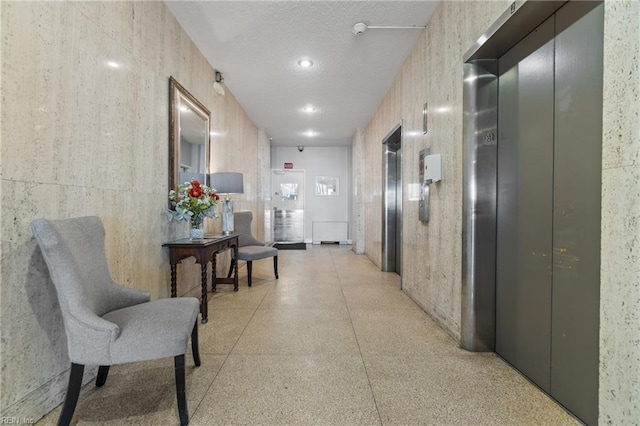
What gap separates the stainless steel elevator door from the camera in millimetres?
1364

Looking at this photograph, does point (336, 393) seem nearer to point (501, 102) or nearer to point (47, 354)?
point (47, 354)

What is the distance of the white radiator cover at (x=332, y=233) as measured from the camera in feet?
29.2

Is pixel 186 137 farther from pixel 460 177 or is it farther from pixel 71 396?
pixel 460 177

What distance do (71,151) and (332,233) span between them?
759 cm

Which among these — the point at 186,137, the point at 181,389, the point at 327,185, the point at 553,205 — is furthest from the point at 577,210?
the point at 327,185

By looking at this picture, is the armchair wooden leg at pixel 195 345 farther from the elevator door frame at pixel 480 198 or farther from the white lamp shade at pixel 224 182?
the white lamp shade at pixel 224 182

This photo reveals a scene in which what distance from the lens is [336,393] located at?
5.34 feet

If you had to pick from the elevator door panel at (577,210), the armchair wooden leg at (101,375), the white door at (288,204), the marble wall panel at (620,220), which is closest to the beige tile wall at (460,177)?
the marble wall panel at (620,220)

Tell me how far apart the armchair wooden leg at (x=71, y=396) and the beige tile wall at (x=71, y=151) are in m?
0.26

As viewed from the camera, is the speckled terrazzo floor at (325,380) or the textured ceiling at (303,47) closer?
the speckled terrazzo floor at (325,380)

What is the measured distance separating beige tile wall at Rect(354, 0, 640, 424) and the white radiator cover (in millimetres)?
3382

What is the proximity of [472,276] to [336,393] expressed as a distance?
1291 millimetres

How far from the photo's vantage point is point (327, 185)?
29.1 feet

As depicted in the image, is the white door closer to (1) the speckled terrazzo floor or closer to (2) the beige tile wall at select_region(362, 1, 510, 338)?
(2) the beige tile wall at select_region(362, 1, 510, 338)
